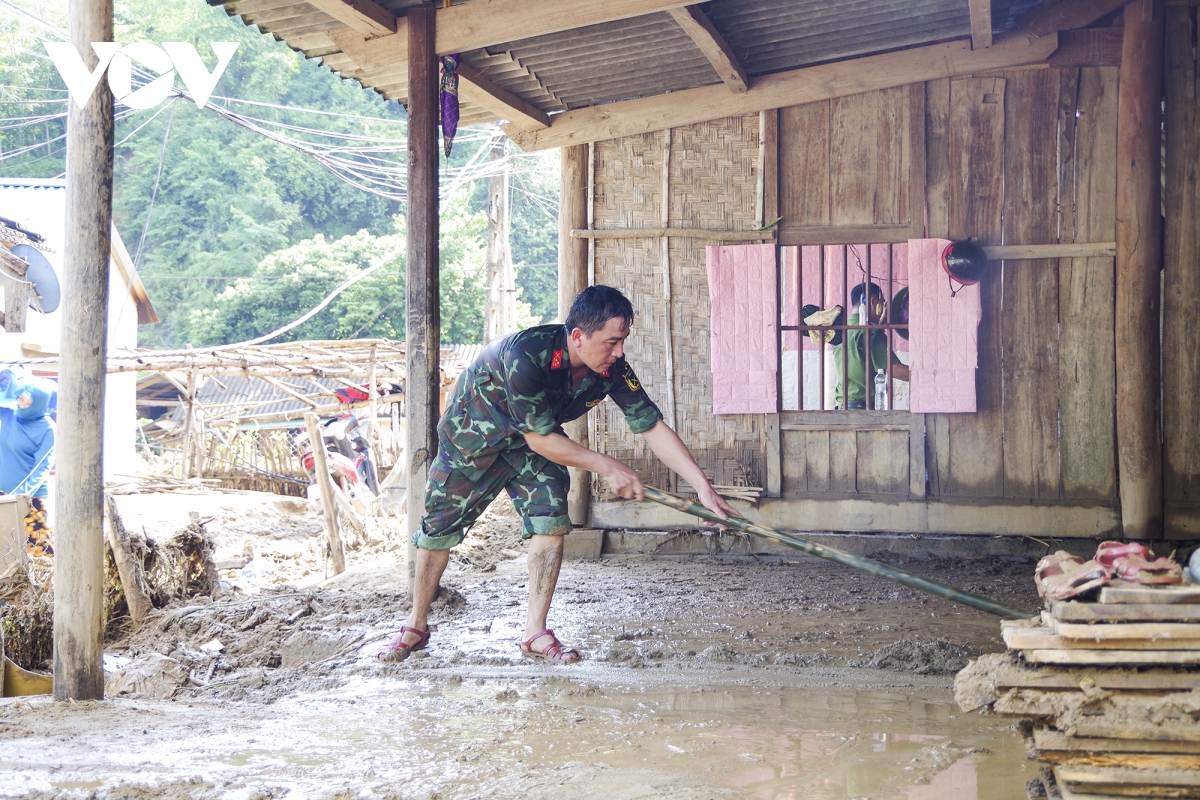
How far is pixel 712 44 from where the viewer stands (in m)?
5.77

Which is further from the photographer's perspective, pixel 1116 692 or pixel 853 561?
pixel 853 561

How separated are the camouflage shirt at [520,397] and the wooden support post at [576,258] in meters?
2.62

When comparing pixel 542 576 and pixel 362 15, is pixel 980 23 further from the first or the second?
pixel 542 576

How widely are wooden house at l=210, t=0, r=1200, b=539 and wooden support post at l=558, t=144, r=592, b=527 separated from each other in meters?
0.02

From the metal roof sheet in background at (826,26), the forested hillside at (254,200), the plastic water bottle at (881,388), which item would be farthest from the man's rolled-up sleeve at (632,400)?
the forested hillside at (254,200)

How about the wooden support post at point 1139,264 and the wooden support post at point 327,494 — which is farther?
the wooden support post at point 327,494

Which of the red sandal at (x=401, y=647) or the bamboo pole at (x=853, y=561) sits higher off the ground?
the bamboo pole at (x=853, y=561)

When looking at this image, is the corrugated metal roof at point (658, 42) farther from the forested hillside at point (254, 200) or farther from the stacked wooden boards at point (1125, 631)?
the forested hillside at point (254, 200)

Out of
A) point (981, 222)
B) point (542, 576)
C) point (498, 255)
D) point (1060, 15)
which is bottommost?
point (542, 576)

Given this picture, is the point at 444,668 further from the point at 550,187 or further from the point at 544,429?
the point at 550,187

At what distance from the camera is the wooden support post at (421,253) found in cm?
523

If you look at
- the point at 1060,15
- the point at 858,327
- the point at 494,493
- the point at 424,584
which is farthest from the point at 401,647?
the point at 1060,15

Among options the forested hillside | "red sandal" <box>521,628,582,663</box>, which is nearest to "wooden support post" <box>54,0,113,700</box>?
"red sandal" <box>521,628,582,663</box>

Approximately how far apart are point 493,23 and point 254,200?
25000 millimetres
